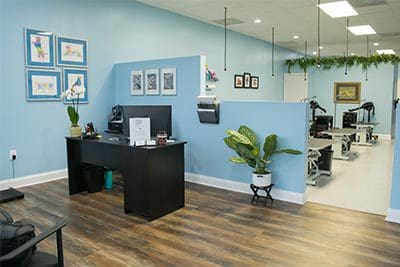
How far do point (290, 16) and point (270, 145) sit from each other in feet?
12.9

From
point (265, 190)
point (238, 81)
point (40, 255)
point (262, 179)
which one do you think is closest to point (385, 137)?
point (238, 81)

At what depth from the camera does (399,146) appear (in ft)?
11.1

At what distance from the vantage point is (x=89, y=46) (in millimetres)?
5348

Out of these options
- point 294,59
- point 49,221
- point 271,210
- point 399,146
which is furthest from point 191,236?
point 294,59

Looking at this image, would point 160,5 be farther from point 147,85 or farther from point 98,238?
point 98,238

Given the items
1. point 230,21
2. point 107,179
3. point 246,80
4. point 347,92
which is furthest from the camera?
point 347,92

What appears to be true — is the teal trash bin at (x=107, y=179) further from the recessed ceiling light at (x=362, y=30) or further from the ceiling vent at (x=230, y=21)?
the recessed ceiling light at (x=362, y=30)

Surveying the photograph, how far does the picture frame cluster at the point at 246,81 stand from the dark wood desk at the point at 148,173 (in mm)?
5246

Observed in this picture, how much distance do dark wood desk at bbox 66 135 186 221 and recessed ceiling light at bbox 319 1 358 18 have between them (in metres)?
4.08

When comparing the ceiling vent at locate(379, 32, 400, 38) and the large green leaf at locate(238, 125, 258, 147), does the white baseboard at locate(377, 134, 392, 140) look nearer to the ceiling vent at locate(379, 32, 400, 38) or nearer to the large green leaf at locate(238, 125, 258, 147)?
the ceiling vent at locate(379, 32, 400, 38)

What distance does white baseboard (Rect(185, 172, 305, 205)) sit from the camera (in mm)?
4090

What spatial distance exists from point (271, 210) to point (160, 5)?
14.4 feet

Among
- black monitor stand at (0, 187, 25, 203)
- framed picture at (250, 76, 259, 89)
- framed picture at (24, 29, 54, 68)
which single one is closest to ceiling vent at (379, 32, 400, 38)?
framed picture at (250, 76, 259, 89)

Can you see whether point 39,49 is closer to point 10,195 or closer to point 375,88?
point 10,195
